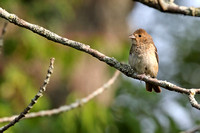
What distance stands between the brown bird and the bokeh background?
0.21m

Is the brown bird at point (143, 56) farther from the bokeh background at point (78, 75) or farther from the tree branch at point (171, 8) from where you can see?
the tree branch at point (171, 8)

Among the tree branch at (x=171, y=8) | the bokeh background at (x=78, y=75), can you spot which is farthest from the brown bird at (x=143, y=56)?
the tree branch at (x=171, y=8)

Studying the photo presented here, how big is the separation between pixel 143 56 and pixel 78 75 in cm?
289

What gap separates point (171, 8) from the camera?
2.24 metres

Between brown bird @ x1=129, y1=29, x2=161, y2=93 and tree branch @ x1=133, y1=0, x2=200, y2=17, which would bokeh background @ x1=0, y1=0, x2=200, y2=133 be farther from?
tree branch @ x1=133, y1=0, x2=200, y2=17

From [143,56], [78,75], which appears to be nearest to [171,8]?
[143,56]

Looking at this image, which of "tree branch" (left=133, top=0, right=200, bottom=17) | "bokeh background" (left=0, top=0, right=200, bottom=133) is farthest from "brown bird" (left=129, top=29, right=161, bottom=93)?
"tree branch" (left=133, top=0, right=200, bottom=17)

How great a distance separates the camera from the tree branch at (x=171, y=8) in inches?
88.0

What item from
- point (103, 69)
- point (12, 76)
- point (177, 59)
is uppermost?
point (177, 59)

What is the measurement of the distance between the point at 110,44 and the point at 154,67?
2.54 meters

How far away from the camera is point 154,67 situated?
481 cm

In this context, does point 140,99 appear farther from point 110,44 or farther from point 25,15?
point 25,15

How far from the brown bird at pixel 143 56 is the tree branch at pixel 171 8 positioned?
2232 mm

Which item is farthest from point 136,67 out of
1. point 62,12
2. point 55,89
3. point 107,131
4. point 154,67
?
point 55,89
